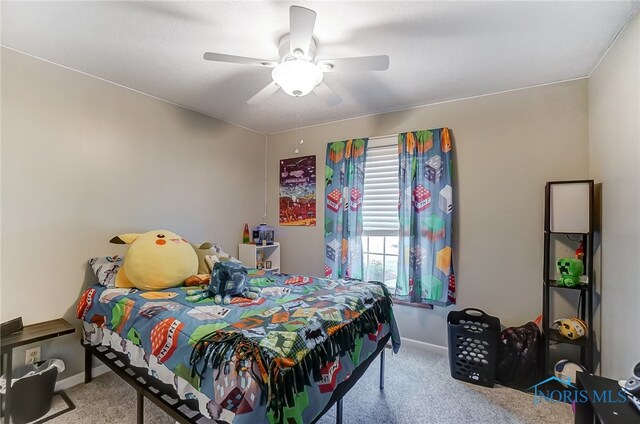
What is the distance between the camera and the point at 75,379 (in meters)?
2.16

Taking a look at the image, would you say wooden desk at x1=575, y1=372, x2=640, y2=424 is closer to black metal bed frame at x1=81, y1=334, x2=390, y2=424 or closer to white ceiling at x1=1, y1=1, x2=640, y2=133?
black metal bed frame at x1=81, y1=334, x2=390, y2=424

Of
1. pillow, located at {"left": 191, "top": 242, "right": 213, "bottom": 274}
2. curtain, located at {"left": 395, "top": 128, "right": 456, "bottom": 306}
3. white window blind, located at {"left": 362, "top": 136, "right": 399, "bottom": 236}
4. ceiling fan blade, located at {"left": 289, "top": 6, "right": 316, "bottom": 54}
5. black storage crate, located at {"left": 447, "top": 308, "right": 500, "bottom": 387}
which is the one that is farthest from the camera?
white window blind, located at {"left": 362, "top": 136, "right": 399, "bottom": 236}

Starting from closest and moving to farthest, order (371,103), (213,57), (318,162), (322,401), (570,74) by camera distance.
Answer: (322,401), (213,57), (570,74), (371,103), (318,162)

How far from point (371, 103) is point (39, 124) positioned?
268cm

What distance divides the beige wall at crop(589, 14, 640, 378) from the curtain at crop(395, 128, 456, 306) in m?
1.02

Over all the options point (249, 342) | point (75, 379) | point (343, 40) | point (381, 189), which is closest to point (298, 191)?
point (381, 189)

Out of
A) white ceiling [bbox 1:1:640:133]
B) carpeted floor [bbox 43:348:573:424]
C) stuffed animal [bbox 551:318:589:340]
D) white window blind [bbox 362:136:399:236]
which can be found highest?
white ceiling [bbox 1:1:640:133]

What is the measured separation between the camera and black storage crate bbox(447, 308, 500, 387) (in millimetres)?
2209

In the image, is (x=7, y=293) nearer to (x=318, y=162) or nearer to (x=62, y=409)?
(x=62, y=409)

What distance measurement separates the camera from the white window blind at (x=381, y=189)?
2.99m

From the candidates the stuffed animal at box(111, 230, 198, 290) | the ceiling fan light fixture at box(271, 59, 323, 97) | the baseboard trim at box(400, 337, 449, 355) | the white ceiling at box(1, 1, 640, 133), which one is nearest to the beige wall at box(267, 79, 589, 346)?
the baseboard trim at box(400, 337, 449, 355)

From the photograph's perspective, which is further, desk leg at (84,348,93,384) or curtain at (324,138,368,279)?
curtain at (324,138,368,279)

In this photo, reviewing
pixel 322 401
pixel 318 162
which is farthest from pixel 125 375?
pixel 318 162

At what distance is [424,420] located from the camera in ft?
6.01
